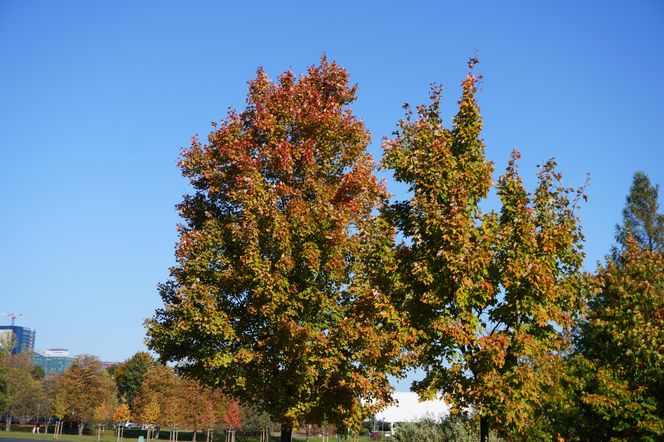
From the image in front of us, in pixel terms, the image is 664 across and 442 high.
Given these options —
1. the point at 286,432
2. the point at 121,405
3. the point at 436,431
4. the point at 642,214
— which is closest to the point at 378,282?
the point at 286,432

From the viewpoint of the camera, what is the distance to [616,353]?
23531 mm

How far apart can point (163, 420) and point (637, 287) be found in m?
67.5

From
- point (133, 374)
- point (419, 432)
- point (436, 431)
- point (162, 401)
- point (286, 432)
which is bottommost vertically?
point (162, 401)

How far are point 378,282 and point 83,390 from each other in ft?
269

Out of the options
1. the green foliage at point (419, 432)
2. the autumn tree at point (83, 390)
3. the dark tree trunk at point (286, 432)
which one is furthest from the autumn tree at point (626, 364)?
the autumn tree at point (83, 390)

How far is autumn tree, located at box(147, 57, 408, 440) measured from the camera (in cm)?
1938

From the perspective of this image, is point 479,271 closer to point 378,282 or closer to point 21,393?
point 378,282

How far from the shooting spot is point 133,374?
124562 millimetres

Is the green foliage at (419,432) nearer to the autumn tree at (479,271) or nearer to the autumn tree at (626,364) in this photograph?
the autumn tree at (626,364)

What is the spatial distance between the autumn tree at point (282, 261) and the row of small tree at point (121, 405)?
50082 millimetres

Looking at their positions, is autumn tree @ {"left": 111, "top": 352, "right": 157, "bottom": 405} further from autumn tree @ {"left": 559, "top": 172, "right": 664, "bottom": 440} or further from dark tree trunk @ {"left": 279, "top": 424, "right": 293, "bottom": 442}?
autumn tree @ {"left": 559, "top": 172, "right": 664, "bottom": 440}

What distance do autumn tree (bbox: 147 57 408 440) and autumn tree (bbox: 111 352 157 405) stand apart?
106 metres

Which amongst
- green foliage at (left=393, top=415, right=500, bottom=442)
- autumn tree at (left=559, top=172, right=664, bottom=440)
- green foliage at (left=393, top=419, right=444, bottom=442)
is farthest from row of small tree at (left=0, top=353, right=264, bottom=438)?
autumn tree at (left=559, top=172, right=664, bottom=440)

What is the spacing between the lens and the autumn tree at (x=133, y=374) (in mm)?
122438
